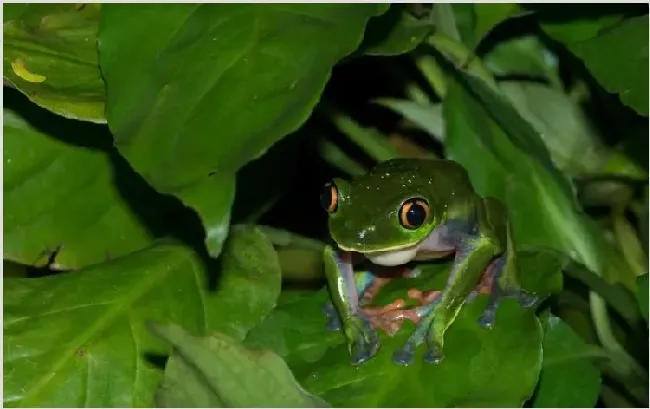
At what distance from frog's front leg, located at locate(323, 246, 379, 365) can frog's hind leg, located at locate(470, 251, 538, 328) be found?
0.36 ft

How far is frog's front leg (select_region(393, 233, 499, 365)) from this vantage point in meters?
0.95

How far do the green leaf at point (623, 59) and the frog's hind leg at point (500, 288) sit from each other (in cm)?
19

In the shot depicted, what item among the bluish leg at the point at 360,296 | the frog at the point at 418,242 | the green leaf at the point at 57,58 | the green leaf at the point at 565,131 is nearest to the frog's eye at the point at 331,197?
the frog at the point at 418,242

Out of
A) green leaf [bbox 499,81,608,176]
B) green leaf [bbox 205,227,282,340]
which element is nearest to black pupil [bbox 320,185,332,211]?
green leaf [bbox 205,227,282,340]

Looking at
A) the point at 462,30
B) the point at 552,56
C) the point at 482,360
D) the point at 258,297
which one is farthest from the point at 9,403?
the point at 552,56

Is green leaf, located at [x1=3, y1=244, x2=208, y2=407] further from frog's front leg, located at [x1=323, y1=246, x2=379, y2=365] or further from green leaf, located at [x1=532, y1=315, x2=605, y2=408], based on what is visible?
green leaf, located at [x1=532, y1=315, x2=605, y2=408]

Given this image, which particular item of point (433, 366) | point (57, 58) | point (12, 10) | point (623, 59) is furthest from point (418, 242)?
point (12, 10)

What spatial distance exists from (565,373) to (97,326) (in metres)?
0.47

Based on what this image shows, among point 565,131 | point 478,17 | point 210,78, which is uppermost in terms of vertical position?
point 210,78

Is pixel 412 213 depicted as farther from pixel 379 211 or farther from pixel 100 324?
pixel 100 324

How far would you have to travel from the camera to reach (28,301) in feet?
3.34

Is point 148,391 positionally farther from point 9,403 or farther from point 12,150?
point 12,150

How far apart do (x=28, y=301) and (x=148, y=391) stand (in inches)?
6.0

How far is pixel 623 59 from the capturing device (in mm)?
1004
